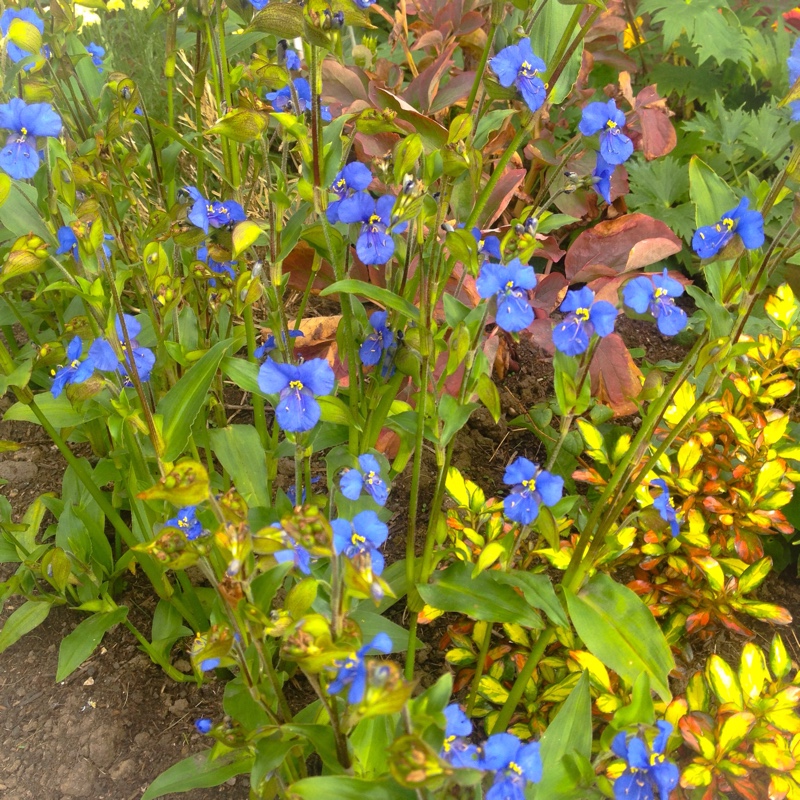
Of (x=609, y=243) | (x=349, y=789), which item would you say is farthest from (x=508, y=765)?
(x=609, y=243)

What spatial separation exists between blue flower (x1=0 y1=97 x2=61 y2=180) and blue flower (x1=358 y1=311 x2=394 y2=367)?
0.73m

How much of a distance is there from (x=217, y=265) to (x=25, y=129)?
460 millimetres

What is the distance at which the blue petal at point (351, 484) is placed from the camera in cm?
145

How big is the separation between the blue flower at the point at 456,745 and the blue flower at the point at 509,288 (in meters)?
0.62

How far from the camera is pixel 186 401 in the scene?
5.03 ft

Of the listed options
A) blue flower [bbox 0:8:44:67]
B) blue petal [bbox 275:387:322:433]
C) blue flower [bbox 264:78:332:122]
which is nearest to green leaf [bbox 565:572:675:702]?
blue petal [bbox 275:387:322:433]

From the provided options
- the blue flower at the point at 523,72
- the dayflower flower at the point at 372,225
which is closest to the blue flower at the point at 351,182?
the dayflower flower at the point at 372,225

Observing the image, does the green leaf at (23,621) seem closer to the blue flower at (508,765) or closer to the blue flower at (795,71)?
the blue flower at (508,765)

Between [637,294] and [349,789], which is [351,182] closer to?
[637,294]

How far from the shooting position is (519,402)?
2.59 m

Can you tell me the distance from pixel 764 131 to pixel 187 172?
233 centimetres

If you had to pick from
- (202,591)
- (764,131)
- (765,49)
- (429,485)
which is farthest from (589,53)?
(202,591)

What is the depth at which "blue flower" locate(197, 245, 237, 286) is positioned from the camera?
1.70m

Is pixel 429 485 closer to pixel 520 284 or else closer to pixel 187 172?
pixel 520 284
